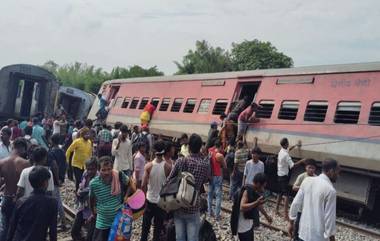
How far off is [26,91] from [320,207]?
19358mm

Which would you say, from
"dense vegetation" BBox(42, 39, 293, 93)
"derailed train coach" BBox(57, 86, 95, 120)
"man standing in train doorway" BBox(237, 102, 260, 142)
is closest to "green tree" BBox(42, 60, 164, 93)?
"dense vegetation" BBox(42, 39, 293, 93)

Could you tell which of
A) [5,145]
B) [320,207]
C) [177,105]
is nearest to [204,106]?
[177,105]

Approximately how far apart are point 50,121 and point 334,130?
11.0 m

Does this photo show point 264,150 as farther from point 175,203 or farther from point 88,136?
point 175,203

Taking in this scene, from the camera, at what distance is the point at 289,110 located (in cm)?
1289

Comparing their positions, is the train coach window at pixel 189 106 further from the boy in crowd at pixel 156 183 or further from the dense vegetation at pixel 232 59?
the dense vegetation at pixel 232 59

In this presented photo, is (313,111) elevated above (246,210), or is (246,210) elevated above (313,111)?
(313,111)

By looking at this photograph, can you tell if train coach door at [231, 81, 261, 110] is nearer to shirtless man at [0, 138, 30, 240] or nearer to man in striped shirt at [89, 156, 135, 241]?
shirtless man at [0, 138, 30, 240]

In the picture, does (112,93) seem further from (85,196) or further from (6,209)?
(6,209)

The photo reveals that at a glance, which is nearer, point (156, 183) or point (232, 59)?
point (156, 183)

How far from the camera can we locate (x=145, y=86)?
20625 mm

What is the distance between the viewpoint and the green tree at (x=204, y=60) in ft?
164

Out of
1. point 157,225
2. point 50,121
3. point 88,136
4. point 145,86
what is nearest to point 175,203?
point 157,225

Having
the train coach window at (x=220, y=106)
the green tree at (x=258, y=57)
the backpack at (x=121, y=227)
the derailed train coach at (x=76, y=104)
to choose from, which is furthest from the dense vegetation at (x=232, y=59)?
the backpack at (x=121, y=227)
